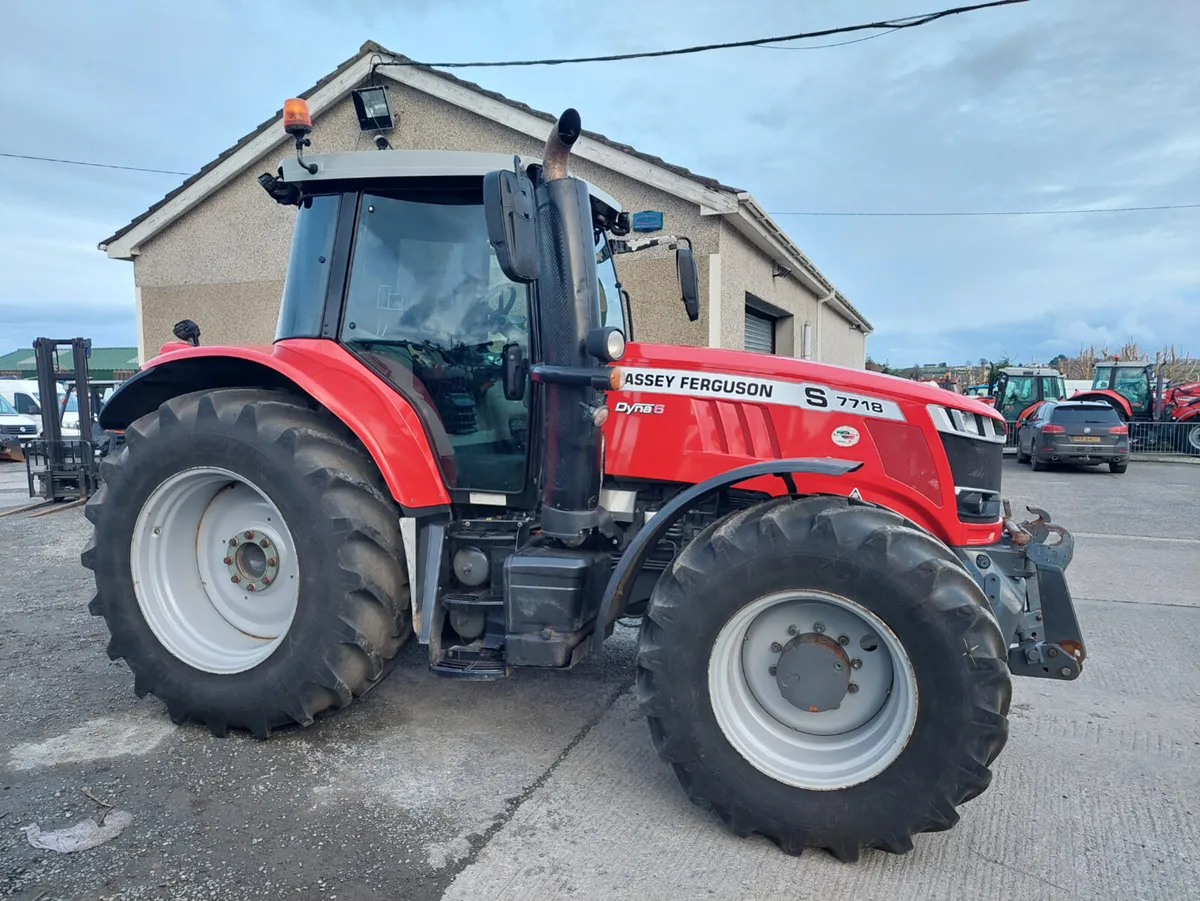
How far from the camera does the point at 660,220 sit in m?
3.47

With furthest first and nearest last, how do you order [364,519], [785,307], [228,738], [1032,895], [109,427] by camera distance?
[785,307]
[109,427]
[228,738]
[364,519]
[1032,895]

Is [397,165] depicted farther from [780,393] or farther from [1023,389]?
[1023,389]

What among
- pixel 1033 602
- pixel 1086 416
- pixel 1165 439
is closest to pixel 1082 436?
pixel 1086 416

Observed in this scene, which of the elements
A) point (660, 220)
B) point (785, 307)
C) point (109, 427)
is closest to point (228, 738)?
point (109, 427)

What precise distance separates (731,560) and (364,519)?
140cm

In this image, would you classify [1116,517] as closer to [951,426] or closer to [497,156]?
[951,426]

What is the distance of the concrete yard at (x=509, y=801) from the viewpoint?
89.2 inches

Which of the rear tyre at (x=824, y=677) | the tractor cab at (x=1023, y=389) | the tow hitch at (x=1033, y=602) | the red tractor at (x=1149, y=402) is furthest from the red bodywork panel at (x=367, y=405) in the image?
the tractor cab at (x=1023, y=389)

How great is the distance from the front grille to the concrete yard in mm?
997

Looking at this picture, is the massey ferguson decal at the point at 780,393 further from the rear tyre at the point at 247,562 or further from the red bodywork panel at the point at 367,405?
the rear tyre at the point at 247,562

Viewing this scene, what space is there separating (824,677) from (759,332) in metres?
10.9

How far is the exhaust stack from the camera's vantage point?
2.61 m

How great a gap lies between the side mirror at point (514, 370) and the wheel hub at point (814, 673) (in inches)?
56.0

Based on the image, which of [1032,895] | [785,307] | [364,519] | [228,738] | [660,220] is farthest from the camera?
[785,307]
